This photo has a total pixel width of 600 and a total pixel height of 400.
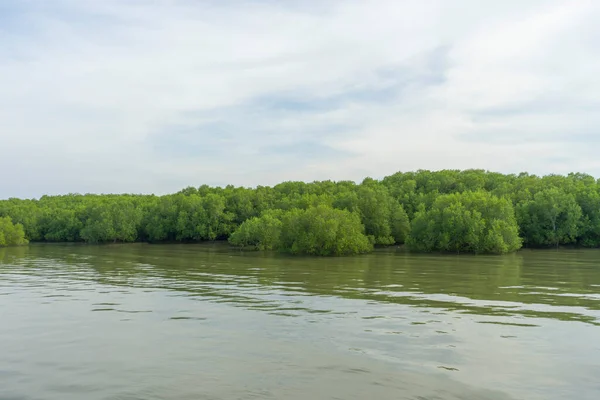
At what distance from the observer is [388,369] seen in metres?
12.4

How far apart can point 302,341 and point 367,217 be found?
198 ft

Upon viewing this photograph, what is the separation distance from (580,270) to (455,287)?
652 inches

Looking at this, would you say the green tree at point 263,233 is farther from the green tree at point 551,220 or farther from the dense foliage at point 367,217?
the green tree at point 551,220

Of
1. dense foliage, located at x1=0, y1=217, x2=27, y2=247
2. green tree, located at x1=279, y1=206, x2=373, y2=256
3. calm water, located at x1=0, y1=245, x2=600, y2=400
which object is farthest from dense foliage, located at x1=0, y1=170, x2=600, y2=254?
calm water, located at x1=0, y1=245, x2=600, y2=400

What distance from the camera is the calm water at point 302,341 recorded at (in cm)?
1122

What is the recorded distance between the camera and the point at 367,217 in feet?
245

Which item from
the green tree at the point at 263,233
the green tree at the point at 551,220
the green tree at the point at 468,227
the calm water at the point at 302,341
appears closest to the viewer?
the calm water at the point at 302,341

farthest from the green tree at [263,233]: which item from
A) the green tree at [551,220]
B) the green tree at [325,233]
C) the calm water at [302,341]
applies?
the calm water at [302,341]

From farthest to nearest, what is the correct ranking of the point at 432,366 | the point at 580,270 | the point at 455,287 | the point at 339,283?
the point at 580,270
the point at 339,283
the point at 455,287
the point at 432,366

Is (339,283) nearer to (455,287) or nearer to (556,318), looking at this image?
(455,287)

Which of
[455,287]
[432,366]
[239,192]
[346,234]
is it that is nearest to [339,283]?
[455,287]

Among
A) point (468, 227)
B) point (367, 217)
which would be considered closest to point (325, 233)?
point (367, 217)

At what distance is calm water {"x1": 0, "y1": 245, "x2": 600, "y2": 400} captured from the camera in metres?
11.2

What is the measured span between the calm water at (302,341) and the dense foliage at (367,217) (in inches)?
1285
